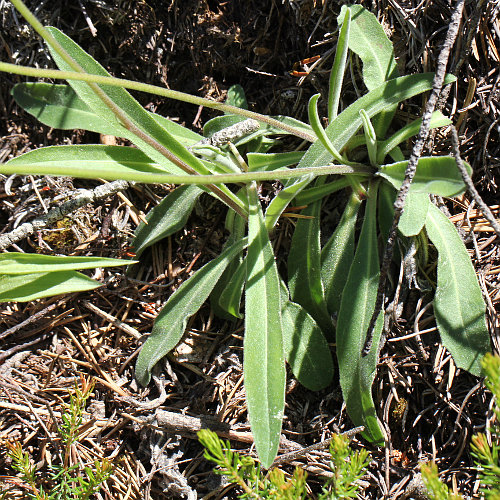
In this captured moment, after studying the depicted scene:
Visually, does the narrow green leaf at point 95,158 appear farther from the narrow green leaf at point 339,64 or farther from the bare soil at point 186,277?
the narrow green leaf at point 339,64

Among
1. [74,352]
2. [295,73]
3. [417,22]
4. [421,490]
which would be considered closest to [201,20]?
[295,73]

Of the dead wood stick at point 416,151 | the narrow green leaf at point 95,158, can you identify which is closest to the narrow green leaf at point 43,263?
the narrow green leaf at point 95,158

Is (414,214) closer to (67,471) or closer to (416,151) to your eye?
(416,151)

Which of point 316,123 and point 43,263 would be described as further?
point 43,263

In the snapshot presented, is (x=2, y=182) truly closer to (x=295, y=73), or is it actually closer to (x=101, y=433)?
(x=101, y=433)

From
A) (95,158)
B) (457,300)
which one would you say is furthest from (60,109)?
(457,300)

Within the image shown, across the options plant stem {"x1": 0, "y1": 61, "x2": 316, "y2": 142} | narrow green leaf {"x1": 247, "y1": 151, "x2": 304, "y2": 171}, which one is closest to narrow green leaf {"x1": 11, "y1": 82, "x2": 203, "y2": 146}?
narrow green leaf {"x1": 247, "y1": 151, "x2": 304, "y2": 171}
